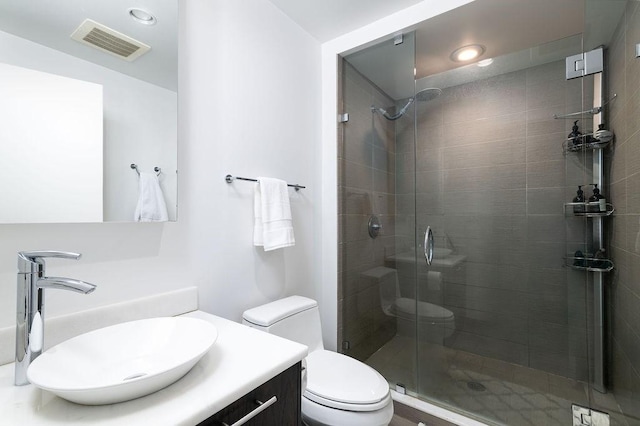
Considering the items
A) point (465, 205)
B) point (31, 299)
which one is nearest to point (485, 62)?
point (465, 205)

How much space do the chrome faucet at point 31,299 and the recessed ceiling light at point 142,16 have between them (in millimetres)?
900

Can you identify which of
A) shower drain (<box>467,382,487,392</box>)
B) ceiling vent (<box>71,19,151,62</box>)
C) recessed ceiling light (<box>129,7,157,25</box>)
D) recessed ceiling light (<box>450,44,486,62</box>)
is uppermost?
recessed ceiling light (<box>450,44,486,62</box>)

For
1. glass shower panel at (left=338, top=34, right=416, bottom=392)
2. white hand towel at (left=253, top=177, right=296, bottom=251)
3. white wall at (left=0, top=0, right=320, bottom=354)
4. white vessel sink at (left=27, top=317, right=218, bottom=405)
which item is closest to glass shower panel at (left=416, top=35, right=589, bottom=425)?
glass shower panel at (left=338, top=34, right=416, bottom=392)

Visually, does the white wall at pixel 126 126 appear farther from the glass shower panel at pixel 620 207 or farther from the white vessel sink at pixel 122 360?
the glass shower panel at pixel 620 207

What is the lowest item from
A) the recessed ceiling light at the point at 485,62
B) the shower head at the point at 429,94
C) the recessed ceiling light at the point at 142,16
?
the recessed ceiling light at the point at 142,16

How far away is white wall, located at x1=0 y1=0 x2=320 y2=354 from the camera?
1009 mm

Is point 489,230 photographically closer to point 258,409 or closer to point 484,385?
point 484,385

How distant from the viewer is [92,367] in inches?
30.6

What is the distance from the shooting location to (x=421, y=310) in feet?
6.74

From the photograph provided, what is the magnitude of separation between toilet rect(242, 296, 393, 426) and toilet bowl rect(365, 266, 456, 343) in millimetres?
647

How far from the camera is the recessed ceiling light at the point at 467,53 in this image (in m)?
1.94

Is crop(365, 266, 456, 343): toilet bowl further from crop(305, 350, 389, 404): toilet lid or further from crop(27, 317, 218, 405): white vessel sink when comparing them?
crop(27, 317, 218, 405): white vessel sink

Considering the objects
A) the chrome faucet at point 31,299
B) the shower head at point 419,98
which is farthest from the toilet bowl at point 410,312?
the chrome faucet at point 31,299

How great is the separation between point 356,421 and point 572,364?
142 centimetres
